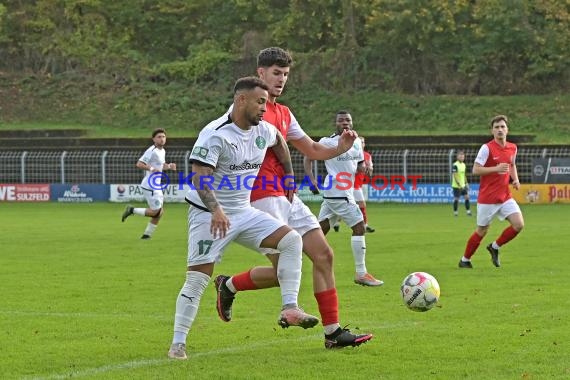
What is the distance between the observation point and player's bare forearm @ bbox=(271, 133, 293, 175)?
8734 millimetres

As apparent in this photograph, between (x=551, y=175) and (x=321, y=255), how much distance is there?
2998cm

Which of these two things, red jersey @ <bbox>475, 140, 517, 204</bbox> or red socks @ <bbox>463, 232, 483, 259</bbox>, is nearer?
red socks @ <bbox>463, 232, 483, 259</bbox>

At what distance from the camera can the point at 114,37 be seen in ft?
197

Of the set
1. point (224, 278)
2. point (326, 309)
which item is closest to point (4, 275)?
point (224, 278)

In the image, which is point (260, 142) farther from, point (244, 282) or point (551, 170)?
point (551, 170)

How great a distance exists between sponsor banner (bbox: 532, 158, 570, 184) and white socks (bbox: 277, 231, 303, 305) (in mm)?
29861

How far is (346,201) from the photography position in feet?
47.4

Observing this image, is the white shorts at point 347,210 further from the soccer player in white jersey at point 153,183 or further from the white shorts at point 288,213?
the soccer player in white jersey at point 153,183

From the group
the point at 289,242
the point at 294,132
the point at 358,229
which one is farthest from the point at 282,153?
the point at 358,229

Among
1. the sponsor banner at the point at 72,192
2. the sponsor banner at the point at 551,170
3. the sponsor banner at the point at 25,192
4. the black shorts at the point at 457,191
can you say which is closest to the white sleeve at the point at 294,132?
the black shorts at the point at 457,191

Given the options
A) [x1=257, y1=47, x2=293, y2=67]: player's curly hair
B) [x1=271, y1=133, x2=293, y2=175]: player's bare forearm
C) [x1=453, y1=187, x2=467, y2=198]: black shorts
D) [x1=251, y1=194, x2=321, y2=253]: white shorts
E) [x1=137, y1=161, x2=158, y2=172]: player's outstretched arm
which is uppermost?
[x1=257, y1=47, x2=293, y2=67]: player's curly hair

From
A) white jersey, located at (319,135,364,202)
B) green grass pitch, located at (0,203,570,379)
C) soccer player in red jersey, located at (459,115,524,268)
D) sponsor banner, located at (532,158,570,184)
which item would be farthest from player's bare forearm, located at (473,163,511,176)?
sponsor banner, located at (532,158,570,184)

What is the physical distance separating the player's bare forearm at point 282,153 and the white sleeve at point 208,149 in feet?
2.46

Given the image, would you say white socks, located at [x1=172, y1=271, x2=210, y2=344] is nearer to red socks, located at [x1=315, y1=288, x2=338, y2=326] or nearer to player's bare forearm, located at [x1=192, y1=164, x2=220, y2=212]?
player's bare forearm, located at [x1=192, y1=164, x2=220, y2=212]
